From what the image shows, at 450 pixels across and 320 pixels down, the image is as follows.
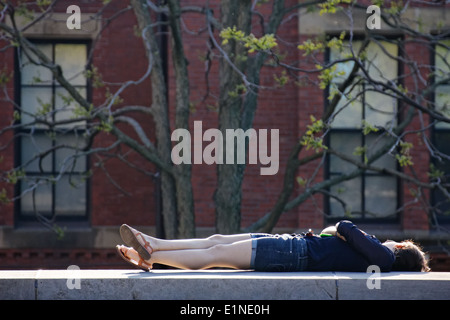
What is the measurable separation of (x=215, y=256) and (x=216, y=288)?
2.47ft

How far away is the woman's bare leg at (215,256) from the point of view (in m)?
6.26

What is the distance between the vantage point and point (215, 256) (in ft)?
20.6

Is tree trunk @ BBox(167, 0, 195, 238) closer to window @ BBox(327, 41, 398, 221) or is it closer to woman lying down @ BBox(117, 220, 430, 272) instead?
woman lying down @ BBox(117, 220, 430, 272)

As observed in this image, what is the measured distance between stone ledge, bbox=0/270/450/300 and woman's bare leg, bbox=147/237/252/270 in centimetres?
69

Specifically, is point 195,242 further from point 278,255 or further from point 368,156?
point 368,156

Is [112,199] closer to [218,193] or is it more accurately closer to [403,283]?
[218,193]

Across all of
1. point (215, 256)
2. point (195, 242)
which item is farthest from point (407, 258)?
point (195, 242)

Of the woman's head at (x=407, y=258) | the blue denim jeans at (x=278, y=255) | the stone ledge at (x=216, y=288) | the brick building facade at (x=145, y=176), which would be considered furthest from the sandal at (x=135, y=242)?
the brick building facade at (x=145, y=176)

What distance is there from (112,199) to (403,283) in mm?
6633

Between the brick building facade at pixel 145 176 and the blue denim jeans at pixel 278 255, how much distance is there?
5080 millimetres

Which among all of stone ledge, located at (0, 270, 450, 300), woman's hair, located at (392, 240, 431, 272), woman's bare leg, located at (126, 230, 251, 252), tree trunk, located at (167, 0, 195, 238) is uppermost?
tree trunk, located at (167, 0, 195, 238)

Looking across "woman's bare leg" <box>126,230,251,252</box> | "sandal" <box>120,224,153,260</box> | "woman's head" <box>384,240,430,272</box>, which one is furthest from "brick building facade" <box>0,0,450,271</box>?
"sandal" <box>120,224,153,260</box>

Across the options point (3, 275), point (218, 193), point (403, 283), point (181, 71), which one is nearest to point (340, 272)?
point (403, 283)

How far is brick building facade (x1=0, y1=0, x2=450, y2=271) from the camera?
450 inches
